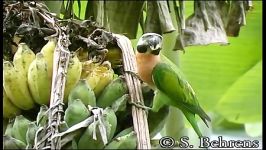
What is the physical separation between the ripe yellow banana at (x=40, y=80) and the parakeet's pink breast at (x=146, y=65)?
13 cm

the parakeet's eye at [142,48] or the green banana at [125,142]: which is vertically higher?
the parakeet's eye at [142,48]

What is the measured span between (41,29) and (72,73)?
4.1 inches

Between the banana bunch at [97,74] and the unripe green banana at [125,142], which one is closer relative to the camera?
the unripe green banana at [125,142]

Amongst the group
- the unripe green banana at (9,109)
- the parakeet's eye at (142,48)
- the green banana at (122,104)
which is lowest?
the unripe green banana at (9,109)

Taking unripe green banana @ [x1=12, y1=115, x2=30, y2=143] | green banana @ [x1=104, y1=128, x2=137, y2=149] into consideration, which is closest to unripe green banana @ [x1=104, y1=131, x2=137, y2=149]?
green banana @ [x1=104, y1=128, x2=137, y2=149]

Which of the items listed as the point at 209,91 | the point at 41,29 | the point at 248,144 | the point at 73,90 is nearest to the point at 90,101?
the point at 73,90

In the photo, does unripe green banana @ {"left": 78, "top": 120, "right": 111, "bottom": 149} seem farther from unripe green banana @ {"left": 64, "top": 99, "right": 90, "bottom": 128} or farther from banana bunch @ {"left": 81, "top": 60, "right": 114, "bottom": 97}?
banana bunch @ {"left": 81, "top": 60, "right": 114, "bottom": 97}

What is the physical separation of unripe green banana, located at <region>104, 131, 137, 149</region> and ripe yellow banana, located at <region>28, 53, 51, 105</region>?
147 millimetres

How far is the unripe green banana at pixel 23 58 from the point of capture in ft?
2.54

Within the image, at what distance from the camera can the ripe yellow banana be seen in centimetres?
75

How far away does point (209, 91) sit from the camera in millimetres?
1810

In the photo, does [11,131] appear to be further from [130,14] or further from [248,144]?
[130,14]

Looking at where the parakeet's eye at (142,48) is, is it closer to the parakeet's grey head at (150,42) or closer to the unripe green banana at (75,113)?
the parakeet's grey head at (150,42)

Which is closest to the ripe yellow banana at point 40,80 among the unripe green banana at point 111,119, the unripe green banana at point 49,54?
the unripe green banana at point 49,54
